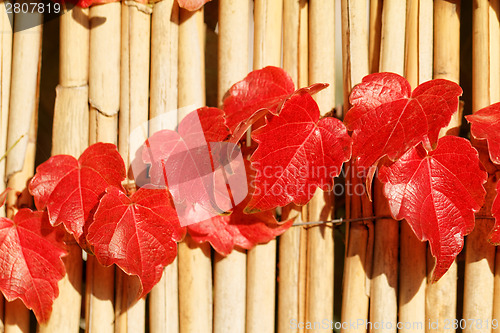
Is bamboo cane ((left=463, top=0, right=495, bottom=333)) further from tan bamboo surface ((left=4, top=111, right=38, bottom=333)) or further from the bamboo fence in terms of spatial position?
tan bamboo surface ((left=4, top=111, right=38, bottom=333))

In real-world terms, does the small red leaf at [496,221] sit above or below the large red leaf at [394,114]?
below

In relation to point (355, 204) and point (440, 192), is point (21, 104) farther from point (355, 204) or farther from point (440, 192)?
point (440, 192)

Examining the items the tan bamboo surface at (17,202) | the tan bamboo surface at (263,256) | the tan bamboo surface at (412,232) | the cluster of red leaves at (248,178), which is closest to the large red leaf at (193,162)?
the cluster of red leaves at (248,178)

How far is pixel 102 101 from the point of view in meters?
0.87

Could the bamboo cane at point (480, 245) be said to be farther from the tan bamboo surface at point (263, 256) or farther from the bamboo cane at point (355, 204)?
the tan bamboo surface at point (263, 256)

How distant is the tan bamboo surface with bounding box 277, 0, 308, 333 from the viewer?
34.7 inches

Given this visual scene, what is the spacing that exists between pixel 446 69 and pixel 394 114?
18 cm

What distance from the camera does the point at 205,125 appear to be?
82 centimetres

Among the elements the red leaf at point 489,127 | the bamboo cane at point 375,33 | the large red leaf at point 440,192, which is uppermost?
the bamboo cane at point 375,33

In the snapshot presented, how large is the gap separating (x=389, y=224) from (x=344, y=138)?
0.65 ft

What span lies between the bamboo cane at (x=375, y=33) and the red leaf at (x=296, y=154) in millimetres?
190

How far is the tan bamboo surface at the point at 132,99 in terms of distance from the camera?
871 mm

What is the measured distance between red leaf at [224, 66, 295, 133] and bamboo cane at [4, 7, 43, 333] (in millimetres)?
348

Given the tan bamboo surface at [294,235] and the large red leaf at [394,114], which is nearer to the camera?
the large red leaf at [394,114]
